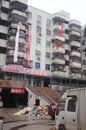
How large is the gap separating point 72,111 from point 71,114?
0.13 meters

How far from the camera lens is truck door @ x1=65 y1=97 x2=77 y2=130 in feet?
34.6

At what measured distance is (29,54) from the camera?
50062mm

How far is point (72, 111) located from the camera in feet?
35.6

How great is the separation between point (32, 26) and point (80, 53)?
14.3 metres

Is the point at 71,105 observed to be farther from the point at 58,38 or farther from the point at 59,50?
the point at 58,38

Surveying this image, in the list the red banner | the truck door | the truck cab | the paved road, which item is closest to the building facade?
the red banner

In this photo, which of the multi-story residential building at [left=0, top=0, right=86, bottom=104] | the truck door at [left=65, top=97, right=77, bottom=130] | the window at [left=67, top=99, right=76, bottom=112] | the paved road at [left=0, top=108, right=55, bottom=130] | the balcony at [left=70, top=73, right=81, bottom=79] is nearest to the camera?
the truck door at [left=65, top=97, right=77, bottom=130]

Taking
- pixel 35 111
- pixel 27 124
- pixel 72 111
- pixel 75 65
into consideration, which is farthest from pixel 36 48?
pixel 72 111

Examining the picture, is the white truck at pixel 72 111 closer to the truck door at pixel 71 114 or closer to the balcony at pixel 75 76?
the truck door at pixel 71 114

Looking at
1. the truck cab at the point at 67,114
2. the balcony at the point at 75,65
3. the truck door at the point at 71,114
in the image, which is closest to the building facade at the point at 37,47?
the balcony at the point at 75,65

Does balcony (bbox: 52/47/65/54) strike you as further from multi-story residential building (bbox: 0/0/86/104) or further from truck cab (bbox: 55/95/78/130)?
truck cab (bbox: 55/95/78/130)

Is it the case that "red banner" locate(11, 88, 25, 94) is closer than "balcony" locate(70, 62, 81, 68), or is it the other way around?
"red banner" locate(11, 88, 25, 94)

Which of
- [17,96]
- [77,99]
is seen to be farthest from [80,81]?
[77,99]

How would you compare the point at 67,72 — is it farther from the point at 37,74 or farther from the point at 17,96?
the point at 17,96
